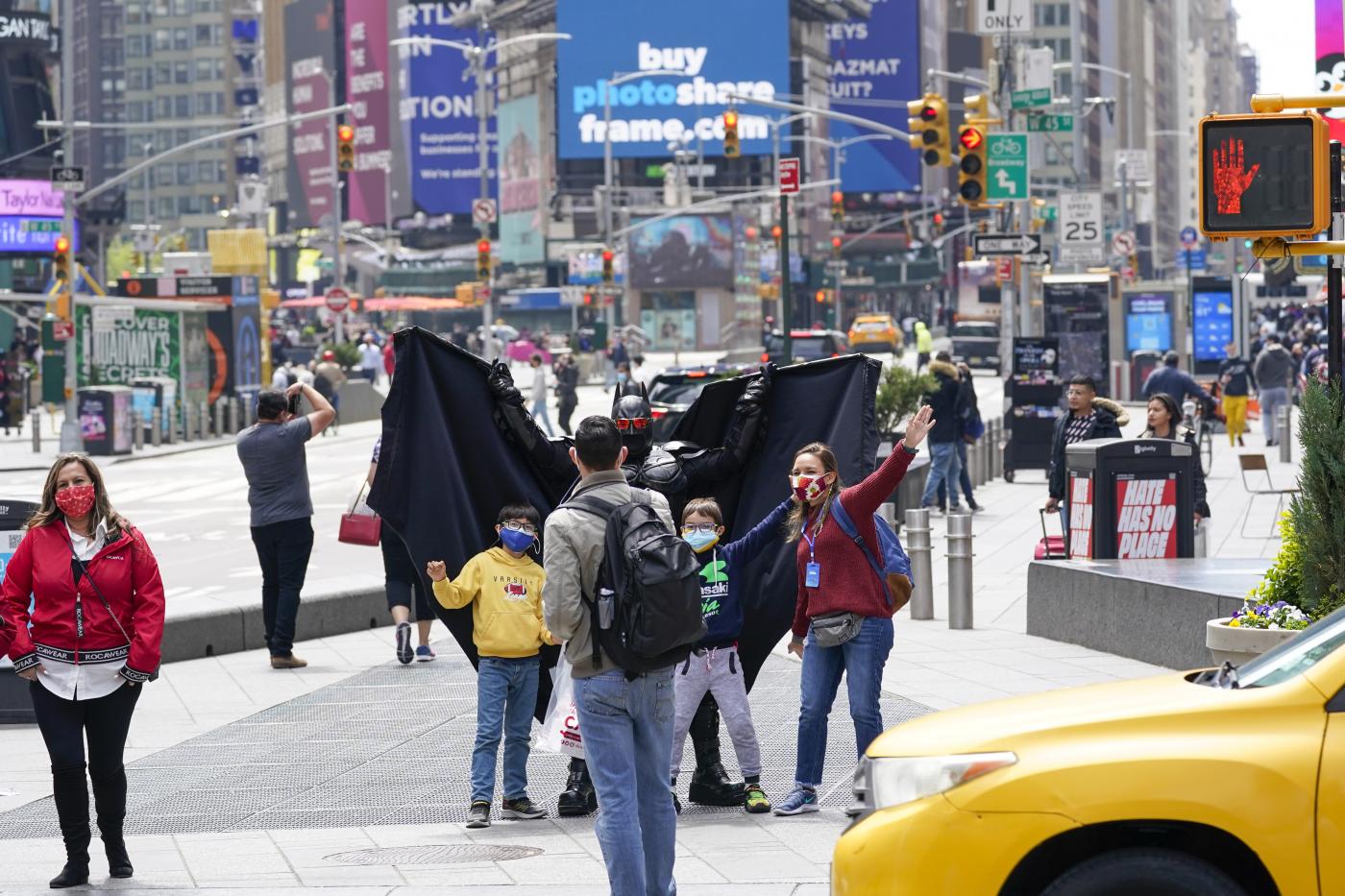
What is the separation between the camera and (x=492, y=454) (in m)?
10.2

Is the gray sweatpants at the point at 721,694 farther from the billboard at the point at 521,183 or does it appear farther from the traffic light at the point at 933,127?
the billboard at the point at 521,183

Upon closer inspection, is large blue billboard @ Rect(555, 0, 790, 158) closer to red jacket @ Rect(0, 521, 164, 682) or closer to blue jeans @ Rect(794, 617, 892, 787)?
blue jeans @ Rect(794, 617, 892, 787)

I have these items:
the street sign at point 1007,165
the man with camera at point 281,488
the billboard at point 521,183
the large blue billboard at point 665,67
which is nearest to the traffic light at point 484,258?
the street sign at point 1007,165

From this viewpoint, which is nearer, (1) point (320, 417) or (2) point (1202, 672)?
(2) point (1202, 672)

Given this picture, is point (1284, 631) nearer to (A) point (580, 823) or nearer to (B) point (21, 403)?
(A) point (580, 823)

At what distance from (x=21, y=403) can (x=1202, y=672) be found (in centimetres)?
4498

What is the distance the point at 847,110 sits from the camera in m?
137

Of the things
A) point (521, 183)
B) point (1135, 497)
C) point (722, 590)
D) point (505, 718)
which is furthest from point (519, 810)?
point (521, 183)

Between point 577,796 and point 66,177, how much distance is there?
108ft

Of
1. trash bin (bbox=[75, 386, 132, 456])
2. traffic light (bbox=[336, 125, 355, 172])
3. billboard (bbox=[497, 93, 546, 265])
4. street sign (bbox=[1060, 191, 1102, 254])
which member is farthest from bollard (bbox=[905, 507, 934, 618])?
billboard (bbox=[497, 93, 546, 265])

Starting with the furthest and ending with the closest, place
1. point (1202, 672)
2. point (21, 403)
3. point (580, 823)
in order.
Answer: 1. point (21, 403)
2. point (580, 823)
3. point (1202, 672)

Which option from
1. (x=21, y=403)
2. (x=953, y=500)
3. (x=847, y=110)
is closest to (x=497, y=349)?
(x=21, y=403)

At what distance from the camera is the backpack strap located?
8984mm

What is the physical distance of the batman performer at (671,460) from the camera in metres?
9.33
